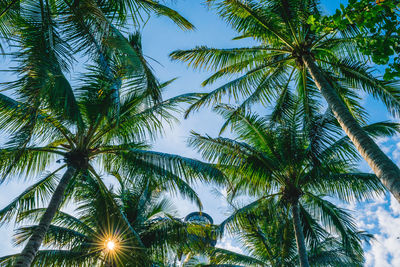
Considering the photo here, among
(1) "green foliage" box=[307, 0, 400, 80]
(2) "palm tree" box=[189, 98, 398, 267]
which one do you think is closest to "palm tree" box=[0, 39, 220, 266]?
(2) "palm tree" box=[189, 98, 398, 267]

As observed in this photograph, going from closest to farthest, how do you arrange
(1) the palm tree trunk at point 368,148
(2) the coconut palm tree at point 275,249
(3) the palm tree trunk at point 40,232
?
1. (1) the palm tree trunk at point 368,148
2. (3) the palm tree trunk at point 40,232
3. (2) the coconut palm tree at point 275,249

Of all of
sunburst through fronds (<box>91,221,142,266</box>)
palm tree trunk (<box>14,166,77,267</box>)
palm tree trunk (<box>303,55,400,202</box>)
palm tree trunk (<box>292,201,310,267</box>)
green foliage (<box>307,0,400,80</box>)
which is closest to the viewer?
green foliage (<box>307,0,400,80</box>)

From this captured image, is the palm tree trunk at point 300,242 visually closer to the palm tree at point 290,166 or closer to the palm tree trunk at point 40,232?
the palm tree at point 290,166

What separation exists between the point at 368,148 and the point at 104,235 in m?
5.71

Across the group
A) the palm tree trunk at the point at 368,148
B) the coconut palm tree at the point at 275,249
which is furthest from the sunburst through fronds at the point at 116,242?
the palm tree trunk at the point at 368,148

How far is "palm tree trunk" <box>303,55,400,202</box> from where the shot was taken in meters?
3.36

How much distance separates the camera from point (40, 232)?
515 centimetres

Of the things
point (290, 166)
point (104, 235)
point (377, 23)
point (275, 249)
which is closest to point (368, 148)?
point (377, 23)

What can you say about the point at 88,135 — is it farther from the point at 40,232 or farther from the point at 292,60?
the point at 292,60

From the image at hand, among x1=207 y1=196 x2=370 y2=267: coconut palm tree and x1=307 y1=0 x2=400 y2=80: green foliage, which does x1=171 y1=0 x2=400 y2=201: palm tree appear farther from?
x1=207 y1=196 x2=370 y2=267: coconut palm tree

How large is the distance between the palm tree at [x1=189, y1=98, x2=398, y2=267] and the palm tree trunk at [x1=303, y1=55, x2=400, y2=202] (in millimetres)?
1965

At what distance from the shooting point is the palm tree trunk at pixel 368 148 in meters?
3.36

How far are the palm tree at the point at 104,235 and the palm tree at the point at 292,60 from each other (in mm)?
3226

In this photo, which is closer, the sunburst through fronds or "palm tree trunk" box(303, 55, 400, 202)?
"palm tree trunk" box(303, 55, 400, 202)
